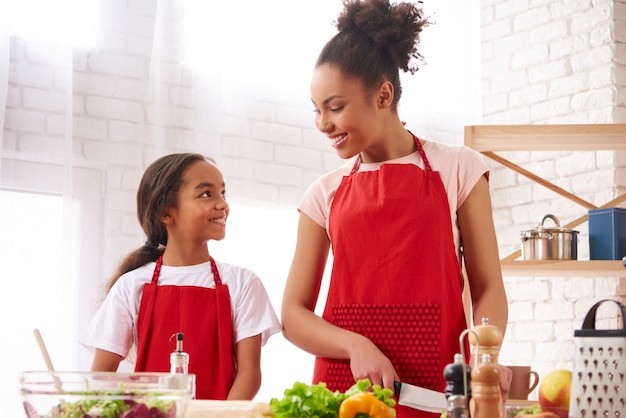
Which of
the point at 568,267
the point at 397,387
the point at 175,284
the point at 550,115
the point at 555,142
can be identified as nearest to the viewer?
the point at 397,387

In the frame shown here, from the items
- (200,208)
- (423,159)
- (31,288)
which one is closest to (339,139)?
(423,159)

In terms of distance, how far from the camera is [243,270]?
2.40 m

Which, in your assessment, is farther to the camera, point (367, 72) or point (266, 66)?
point (266, 66)

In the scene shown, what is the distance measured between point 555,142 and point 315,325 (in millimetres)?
1932


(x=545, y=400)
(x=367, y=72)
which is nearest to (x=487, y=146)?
(x=367, y=72)

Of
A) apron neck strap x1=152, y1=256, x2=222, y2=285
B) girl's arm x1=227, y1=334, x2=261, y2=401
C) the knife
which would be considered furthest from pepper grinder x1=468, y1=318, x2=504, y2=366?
apron neck strap x1=152, y1=256, x2=222, y2=285

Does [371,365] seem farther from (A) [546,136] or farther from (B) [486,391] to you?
(A) [546,136]

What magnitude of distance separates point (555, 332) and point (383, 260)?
225 centimetres

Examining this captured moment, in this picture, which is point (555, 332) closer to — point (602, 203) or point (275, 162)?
point (602, 203)

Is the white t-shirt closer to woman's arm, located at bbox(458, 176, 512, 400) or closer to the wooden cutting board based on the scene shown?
woman's arm, located at bbox(458, 176, 512, 400)

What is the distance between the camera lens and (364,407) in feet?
3.78

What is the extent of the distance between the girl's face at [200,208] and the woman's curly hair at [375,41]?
590 millimetres

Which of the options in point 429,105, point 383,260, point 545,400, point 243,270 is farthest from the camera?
point 429,105

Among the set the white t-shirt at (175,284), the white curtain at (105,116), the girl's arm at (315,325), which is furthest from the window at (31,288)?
the girl's arm at (315,325)
